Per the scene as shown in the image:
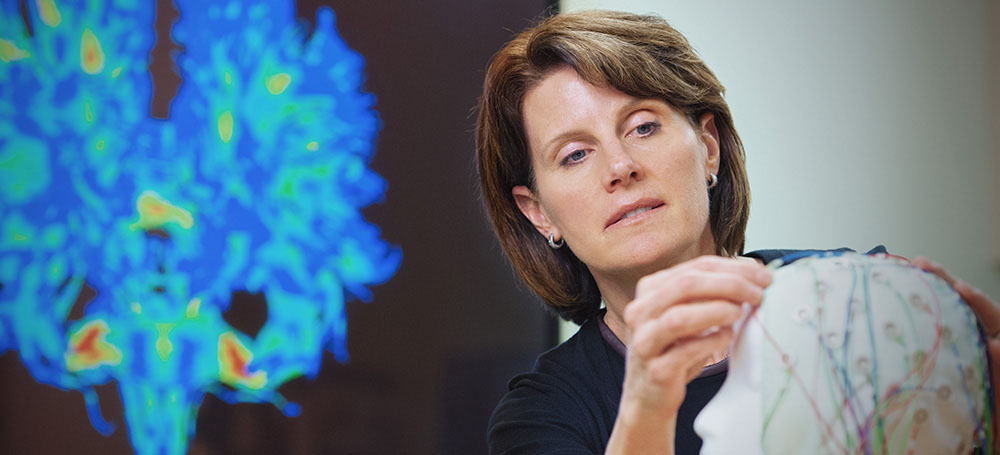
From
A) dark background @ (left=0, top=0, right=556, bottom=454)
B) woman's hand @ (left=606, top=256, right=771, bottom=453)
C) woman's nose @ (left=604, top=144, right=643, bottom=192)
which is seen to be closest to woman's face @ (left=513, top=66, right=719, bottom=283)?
woman's nose @ (left=604, top=144, right=643, bottom=192)

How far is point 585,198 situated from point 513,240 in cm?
24

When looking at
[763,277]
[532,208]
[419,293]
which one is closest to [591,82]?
[532,208]

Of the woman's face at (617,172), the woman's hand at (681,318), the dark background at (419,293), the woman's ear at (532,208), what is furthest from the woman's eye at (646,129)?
the dark background at (419,293)

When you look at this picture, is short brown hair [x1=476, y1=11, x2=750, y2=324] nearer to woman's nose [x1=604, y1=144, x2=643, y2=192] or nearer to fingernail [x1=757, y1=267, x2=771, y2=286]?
woman's nose [x1=604, y1=144, x2=643, y2=192]

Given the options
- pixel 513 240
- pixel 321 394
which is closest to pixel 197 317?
pixel 321 394

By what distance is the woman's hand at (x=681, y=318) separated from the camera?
359 millimetres

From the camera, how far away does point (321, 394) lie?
4.36 feet

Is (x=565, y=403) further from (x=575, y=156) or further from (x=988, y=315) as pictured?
(x=988, y=315)

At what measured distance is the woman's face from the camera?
1.92 ft

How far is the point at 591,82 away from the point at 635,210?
5.0 inches

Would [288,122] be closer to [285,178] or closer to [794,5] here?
[285,178]

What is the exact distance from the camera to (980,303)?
34 centimetres

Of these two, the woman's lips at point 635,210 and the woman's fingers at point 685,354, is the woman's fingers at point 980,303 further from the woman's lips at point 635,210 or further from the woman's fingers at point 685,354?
the woman's lips at point 635,210

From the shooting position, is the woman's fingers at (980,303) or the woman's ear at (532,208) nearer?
the woman's fingers at (980,303)
